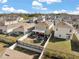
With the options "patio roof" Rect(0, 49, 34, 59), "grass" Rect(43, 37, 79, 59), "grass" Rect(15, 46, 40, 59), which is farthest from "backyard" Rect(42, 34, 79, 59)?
"patio roof" Rect(0, 49, 34, 59)

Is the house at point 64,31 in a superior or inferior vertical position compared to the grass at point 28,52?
superior

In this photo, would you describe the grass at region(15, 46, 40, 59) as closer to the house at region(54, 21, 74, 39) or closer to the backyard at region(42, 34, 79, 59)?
the backyard at region(42, 34, 79, 59)

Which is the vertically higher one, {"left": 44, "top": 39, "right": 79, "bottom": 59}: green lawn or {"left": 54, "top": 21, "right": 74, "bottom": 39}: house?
{"left": 54, "top": 21, "right": 74, "bottom": 39}: house

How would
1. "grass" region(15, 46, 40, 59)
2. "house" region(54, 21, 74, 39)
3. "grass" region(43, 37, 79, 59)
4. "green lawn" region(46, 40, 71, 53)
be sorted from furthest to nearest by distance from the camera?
"house" region(54, 21, 74, 39), "green lawn" region(46, 40, 71, 53), "grass" region(15, 46, 40, 59), "grass" region(43, 37, 79, 59)

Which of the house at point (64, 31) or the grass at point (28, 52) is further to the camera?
the house at point (64, 31)

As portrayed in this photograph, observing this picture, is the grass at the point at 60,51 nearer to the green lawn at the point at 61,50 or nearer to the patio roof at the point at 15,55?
the green lawn at the point at 61,50

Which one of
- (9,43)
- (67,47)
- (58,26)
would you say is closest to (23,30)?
(9,43)

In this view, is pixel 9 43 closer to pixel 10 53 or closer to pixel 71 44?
pixel 10 53

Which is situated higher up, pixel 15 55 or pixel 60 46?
pixel 60 46

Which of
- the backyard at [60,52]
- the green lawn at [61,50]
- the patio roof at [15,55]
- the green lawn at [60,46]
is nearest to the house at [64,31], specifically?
the green lawn at [61,50]

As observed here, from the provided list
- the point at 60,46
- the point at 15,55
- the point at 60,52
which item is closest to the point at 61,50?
the point at 60,52

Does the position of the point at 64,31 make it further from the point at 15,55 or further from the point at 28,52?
the point at 15,55
